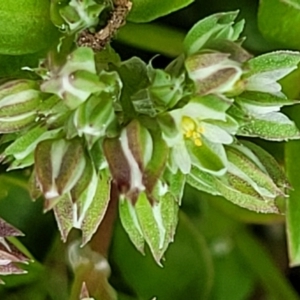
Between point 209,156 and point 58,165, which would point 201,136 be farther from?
point 58,165

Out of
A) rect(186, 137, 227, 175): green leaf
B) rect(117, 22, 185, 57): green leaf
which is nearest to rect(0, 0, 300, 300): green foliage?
rect(186, 137, 227, 175): green leaf

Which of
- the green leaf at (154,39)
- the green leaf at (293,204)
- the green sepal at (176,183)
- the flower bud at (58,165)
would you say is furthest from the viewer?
the green leaf at (154,39)

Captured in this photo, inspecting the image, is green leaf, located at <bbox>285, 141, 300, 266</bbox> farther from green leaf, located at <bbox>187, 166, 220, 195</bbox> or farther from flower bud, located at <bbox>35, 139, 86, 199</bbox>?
flower bud, located at <bbox>35, 139, 86, 199</bbox>

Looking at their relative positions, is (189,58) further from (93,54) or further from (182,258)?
(182,258)

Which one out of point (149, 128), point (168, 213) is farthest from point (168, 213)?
point (149, 128)

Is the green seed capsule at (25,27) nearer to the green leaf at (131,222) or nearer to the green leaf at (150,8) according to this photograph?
the green leaf at (150,8)

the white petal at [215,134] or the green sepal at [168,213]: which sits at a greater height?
the white petal at [215,134]

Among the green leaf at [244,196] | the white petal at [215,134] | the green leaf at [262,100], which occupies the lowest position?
the green leaf at [244,196]

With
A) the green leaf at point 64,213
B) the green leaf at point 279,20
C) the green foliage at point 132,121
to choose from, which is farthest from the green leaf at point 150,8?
the green leaf at point 64,213
